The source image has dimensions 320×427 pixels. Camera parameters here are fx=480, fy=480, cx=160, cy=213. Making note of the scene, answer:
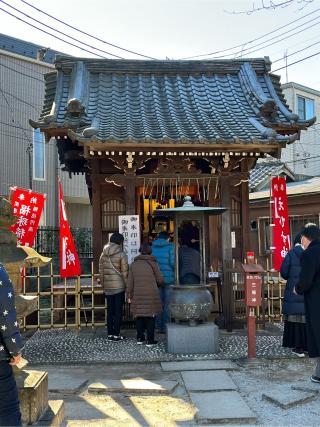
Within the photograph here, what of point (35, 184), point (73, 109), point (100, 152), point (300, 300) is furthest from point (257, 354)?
point (35, 184)

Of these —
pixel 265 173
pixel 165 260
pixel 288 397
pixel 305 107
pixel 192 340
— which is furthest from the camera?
pixel 305 107

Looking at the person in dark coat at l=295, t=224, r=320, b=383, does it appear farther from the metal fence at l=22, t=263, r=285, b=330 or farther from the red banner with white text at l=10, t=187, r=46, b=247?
the red banner with white text at l=10, t=187, r=46, b=247

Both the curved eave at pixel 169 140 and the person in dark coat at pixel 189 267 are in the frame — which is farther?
the curved eave at pixel 169 140

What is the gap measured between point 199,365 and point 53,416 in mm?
3155

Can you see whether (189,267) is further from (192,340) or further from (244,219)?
(244,219)

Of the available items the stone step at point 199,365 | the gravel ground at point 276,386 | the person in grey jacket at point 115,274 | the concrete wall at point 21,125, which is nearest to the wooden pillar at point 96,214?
the person in grey jacket at point 115,274

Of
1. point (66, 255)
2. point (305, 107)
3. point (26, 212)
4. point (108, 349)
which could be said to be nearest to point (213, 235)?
point (66, 255)

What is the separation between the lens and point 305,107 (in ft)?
86.9

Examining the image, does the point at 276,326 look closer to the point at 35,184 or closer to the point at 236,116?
the point at 236,116

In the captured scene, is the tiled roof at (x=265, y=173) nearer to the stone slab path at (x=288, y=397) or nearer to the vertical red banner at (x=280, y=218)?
the vertical red banner at (x=280, y=218)

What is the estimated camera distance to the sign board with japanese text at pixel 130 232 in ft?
33.5

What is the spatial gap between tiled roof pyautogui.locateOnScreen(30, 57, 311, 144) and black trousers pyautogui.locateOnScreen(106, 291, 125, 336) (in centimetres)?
299

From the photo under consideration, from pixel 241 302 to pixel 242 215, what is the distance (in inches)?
79.6

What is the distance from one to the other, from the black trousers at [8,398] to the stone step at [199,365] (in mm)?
3649
